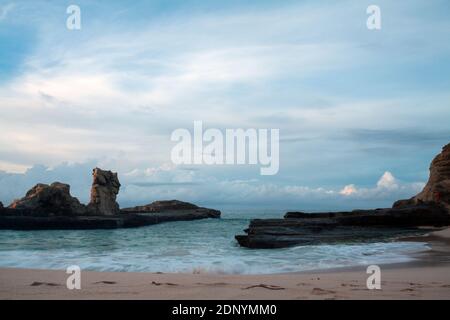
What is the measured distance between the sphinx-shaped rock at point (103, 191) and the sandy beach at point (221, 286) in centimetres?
5629

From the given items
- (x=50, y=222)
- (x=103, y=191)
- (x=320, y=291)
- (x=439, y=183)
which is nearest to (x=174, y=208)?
(x=103, y=191)

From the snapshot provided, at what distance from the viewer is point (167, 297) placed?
25.1 ft

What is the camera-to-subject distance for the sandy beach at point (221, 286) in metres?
7.76

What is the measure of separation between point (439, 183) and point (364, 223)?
1713 centimetres

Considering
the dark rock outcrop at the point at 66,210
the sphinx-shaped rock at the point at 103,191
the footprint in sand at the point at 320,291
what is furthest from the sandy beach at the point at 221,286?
the sphinx-shaped rock at the point at 103,191

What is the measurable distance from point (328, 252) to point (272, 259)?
3405 mm

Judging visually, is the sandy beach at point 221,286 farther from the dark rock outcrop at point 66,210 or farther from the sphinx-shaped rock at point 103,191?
the sphinx-shaped rock at point 103,191

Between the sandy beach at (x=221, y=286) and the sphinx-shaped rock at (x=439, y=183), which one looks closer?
the sandy beach at (x=221, y=286)

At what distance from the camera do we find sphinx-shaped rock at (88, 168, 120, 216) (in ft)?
216

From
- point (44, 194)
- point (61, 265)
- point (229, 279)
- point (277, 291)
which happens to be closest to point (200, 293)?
point (277, 291)

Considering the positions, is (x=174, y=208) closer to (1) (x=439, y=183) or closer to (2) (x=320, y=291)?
(1) (x=439, y=183)

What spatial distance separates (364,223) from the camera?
43.8 meters

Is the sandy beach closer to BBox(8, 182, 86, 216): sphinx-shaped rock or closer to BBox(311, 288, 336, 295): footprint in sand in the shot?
BBox(311, 288, 336, 295): footprint in sand
